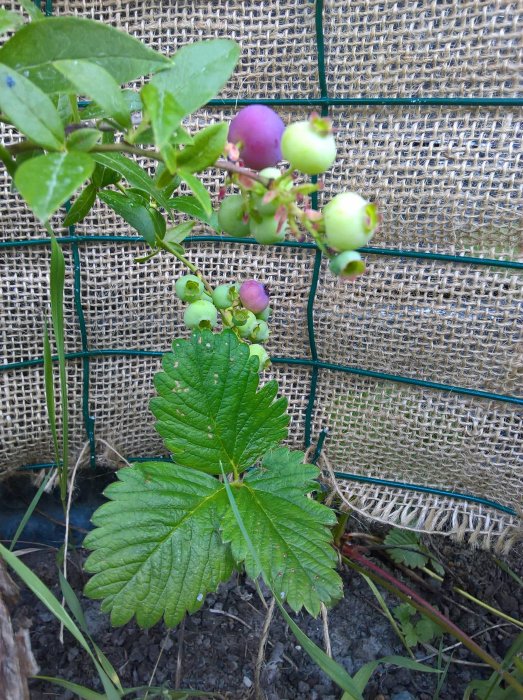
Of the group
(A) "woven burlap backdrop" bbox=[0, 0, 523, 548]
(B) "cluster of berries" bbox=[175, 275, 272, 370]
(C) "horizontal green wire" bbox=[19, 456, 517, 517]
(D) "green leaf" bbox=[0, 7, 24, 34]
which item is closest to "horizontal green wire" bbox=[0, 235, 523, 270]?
(A) "woven burlap backdrop" bbox=[0, 0, 523, 548]

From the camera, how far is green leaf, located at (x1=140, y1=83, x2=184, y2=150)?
13.8 inches

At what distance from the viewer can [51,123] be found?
14.6 inches

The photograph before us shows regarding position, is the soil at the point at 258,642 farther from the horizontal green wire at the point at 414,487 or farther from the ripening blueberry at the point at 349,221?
the ripening blueberry at the point at 349,221

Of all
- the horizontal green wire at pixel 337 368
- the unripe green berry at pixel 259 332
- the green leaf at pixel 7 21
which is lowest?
the horizontal green wire at pixel 337 368

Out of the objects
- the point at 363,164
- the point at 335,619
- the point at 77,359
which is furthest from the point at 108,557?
the point at 363,164

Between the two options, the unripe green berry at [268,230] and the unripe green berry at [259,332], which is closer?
the unripe green berry at [268,230]

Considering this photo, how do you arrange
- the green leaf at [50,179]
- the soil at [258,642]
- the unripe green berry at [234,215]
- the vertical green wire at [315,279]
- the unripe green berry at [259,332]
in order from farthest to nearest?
the soil at [258,642] < the vertical green wire at [315,279] < the unripe green berry at [259,332] < the unripe green berry at [234,215] < the green leaf at [50,179]

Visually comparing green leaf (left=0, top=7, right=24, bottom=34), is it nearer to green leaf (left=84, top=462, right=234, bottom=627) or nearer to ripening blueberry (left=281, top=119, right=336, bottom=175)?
ripening blueberry (left=281, top=119, right=336, bottom=175)

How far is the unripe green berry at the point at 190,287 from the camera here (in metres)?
0.69

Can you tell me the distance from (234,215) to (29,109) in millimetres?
147

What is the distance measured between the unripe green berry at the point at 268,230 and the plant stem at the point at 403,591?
0.80 metres

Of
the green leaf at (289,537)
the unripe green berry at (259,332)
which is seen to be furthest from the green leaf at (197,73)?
the green leaf at (289,537)

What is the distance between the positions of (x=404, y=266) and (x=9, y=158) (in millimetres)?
701

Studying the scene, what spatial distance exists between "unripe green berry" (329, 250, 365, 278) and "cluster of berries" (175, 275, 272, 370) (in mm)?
317
